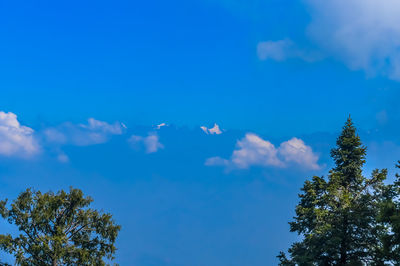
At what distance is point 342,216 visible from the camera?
77.1ft

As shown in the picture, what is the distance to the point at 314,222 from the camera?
2427 centimetres

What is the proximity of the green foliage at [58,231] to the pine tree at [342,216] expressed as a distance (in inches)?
609

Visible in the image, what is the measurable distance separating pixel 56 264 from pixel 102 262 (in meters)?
3.61

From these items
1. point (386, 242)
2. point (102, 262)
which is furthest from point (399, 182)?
point (102, 262)

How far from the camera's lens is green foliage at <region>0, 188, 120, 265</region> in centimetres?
2527

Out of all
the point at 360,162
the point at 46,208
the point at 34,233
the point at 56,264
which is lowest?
the point at 56,264

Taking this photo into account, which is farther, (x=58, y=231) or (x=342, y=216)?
(x=58, y=231)

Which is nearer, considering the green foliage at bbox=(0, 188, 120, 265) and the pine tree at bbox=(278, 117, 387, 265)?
the pine tree at bbox=(278, 117, 387, 265)

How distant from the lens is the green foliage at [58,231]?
25.3m

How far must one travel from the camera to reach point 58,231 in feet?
85.4

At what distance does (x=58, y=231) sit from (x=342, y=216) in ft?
72.2

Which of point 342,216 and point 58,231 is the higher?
point 342,216

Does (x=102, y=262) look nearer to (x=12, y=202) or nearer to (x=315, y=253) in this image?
(x=12, y=202)

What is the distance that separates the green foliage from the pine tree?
15.5 meters
